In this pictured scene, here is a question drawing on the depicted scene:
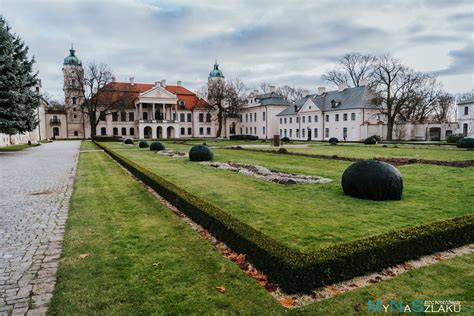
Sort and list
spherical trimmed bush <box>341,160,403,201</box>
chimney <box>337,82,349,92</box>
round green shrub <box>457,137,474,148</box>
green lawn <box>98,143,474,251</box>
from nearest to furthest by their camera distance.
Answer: green lawn <box>98,143,474,251</box> < spherical trimmed bush <box>341,160,403,201</box> < round green shrub <box>457,137,474,148</box> < chimney <box>337,82,349,92</box>

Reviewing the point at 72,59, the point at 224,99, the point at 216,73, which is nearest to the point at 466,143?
the point at 224,99

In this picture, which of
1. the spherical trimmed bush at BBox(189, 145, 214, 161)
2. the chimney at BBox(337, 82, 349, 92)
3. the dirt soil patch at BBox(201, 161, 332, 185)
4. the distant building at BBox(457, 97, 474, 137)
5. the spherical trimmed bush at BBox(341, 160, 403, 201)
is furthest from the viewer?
the chimney at BBox(337, 82, 349, 92)

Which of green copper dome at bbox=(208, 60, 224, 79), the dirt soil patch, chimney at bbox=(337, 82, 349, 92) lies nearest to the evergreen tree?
the dirt soil patch

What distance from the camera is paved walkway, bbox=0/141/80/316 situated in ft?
12.1

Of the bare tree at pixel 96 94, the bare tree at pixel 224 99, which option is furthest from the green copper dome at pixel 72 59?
the bare tree at pixel 224 99

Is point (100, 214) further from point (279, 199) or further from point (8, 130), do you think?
point (8, 130)

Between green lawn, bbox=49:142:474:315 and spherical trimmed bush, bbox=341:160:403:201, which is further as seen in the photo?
spherical trimmed bush, bbox=341:160:403:201

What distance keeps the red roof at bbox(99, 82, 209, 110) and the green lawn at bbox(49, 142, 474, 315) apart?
66.4 meters

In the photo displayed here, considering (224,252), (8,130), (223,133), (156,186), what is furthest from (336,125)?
(224,252)

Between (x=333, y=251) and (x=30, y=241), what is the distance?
499 cm

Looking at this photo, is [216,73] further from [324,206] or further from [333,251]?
[333,251]

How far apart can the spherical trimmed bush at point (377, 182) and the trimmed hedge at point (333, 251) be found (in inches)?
79.7

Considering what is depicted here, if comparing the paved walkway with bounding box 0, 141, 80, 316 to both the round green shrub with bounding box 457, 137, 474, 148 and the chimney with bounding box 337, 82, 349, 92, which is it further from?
the chimney with bounding box 337, 82, 349, 92

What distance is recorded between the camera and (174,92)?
73.4 metres
